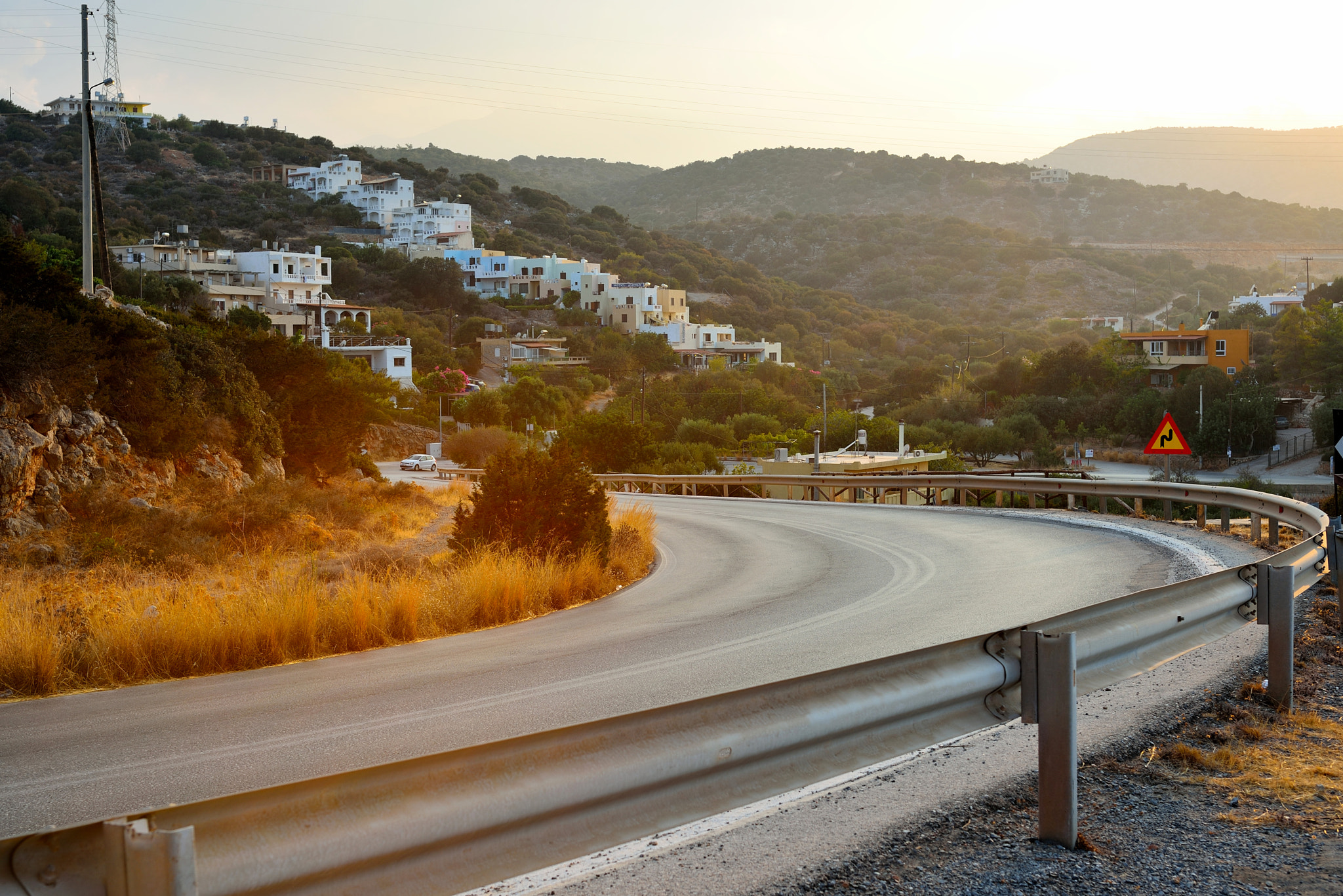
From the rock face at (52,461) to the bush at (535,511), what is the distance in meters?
7.29

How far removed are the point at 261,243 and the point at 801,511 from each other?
100 meters

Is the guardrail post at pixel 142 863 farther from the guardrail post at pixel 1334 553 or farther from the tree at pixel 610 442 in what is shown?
the tree at pixel 610 442

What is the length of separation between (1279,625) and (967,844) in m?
3.04

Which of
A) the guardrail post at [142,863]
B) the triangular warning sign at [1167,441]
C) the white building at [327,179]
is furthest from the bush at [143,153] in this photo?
the guardrail post at [142,863]

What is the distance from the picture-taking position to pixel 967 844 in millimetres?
4070

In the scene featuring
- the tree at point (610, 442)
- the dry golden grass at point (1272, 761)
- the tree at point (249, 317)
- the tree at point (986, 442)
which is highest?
the tree at point (249, 317)

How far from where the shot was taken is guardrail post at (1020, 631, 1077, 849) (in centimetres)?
389

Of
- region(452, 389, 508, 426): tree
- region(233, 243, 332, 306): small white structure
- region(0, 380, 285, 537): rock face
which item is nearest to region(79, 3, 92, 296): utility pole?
region(0, 380, 285, 537): rock face

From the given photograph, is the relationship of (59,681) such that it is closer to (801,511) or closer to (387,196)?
(801,511)

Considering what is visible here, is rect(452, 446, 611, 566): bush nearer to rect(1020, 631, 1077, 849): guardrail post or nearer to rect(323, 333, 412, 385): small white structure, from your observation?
rect(1020, 631, 1077, 849): guardrail post

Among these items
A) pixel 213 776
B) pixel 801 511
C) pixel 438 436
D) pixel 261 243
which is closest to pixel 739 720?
pixel 213 776

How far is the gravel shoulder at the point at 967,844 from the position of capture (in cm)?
370

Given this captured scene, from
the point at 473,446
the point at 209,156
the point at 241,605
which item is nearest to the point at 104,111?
the point at 209,156

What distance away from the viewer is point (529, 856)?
2.87m
